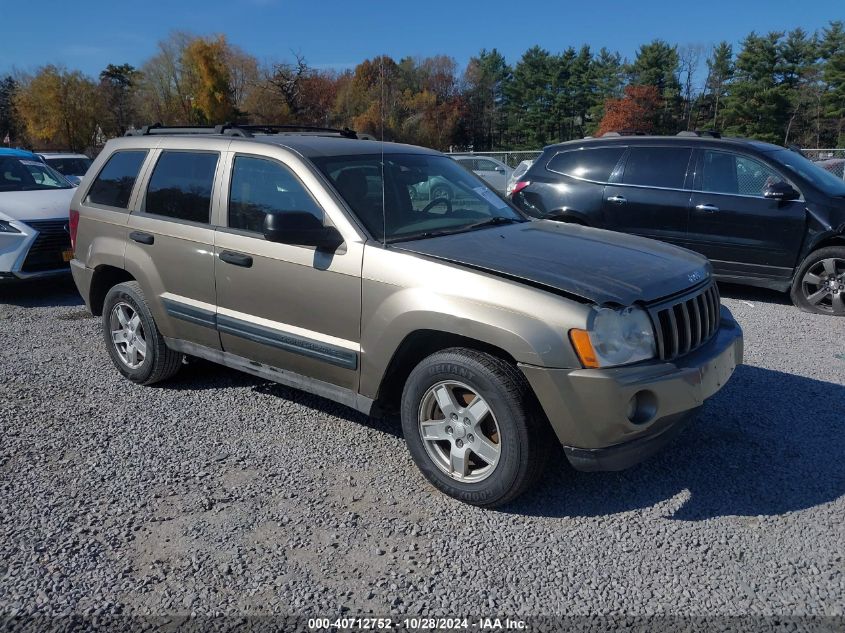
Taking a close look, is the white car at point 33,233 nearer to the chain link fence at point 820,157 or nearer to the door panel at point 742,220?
the door panel at point 742,220

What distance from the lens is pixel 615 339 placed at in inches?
125

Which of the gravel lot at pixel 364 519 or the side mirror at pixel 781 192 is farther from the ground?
the side mirror at pixel 781 192

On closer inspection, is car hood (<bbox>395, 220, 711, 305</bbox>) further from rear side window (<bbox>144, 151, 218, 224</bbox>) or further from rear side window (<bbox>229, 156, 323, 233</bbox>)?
rear side window (<bbox>144, 151, 218, 224</bbox>)

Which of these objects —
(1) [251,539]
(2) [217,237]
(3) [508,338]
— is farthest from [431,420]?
(2) [217,237]

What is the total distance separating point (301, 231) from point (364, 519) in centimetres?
151

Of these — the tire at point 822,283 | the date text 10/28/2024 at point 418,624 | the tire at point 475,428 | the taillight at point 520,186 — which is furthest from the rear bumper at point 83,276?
the tire at point 822,283

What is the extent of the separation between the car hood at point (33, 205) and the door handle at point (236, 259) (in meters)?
5.06

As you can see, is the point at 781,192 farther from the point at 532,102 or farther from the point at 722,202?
the point at 532,102

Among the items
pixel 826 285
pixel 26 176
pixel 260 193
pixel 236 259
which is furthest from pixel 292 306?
pixel 26 176

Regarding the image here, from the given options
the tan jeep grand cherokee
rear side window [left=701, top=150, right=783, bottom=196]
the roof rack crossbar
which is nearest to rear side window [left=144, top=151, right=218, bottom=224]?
the tan jeep grand cherokee

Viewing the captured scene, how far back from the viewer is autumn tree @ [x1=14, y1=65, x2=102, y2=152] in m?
50.4

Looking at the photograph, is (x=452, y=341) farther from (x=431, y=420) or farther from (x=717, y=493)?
(x=717, y=493)

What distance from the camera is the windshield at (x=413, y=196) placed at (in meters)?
4.07

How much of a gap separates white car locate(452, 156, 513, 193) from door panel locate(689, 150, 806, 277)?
13.2 meters
